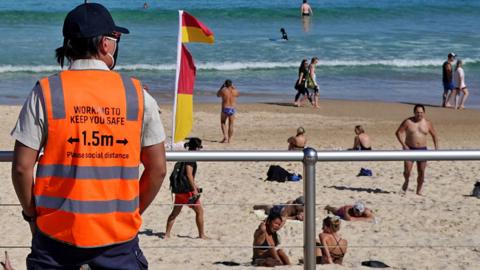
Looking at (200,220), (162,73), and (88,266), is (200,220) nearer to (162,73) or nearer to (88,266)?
(88,266)

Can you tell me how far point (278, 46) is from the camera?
135ft

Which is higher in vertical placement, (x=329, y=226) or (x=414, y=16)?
(x=414, y=16)

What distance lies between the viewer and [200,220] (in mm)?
10664

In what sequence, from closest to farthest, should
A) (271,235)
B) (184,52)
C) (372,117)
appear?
1. (271,235)
2. (184,52)
3. (372,117)

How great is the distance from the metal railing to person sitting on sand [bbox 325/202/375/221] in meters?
6.58

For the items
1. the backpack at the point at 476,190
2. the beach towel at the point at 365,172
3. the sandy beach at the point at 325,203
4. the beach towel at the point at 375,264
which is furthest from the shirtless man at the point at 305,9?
the beach towel at the point at 375,264

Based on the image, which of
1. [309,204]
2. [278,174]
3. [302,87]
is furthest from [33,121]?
[302,87]

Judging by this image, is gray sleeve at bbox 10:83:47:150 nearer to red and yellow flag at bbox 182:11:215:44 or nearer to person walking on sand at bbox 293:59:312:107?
red and yellow flag at bbox 182:11:215:44

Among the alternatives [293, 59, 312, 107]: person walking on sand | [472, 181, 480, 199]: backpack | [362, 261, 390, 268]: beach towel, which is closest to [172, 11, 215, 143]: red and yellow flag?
[472, 181, 480, 199]: backpack

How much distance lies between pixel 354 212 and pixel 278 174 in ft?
9.76

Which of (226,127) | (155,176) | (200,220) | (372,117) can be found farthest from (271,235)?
(372,117)

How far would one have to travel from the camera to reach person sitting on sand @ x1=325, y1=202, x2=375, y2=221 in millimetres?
11523

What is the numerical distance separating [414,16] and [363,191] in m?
43.5

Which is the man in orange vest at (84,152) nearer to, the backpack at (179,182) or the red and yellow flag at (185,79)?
the backpack at (179,182)
